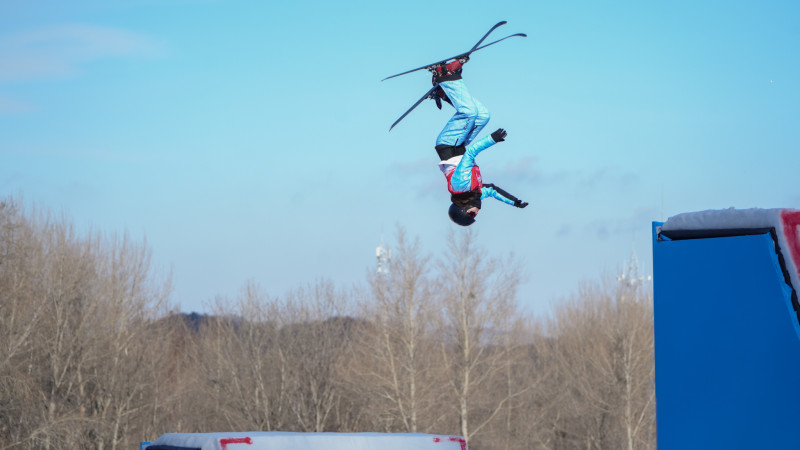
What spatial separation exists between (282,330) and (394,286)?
8352mm

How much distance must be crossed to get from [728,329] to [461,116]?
2.88 metres

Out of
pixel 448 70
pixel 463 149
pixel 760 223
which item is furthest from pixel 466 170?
pixel 760 223

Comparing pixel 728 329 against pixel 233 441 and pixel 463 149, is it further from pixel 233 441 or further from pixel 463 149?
pixel 233 441

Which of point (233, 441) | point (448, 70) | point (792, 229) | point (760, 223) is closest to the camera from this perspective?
point (792, 229)

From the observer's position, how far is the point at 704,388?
221 inches

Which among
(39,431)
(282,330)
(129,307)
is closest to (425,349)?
(282,330)

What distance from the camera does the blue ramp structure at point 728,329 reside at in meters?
5.25

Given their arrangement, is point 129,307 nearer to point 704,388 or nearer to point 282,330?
point 282,330

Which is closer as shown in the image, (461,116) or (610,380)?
(461,116)

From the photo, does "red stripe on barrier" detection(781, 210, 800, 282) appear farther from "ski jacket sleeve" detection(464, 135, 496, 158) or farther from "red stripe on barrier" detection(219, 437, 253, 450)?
"red stripe on barrier" detection(219, 437, 253, 450)

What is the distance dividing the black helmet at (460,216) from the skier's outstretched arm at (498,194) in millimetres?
226

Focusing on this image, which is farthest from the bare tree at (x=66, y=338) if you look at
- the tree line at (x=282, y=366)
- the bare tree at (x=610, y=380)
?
the bare tree at (x=610, y=380)

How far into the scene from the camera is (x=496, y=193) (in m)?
7.88

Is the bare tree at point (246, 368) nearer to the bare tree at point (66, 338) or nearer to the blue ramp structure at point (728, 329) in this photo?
the bare tree at point (66, 338)
